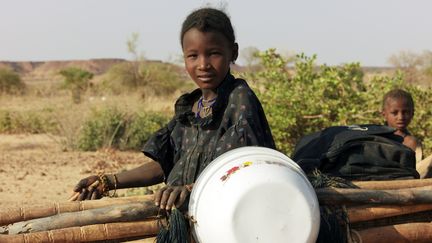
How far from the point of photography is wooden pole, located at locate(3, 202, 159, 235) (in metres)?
1.85

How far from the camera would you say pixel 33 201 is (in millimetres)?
7363

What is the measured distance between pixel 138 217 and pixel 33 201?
5846 mm

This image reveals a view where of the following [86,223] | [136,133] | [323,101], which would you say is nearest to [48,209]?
[86,223]

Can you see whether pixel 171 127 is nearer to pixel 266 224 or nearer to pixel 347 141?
pixel 347 141

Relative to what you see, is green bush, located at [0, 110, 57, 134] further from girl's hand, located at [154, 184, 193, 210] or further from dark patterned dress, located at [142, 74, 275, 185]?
girl's hand, located at [154, 184, 193, 210]

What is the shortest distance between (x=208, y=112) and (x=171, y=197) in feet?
2.15

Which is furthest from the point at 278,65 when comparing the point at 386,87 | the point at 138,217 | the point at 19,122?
the point at 19,122

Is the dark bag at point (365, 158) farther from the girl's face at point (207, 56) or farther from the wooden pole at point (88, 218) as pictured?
the wooden pole at point (88, 218)

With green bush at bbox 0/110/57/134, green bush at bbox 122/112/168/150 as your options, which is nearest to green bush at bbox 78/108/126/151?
green bush at bbox 122/112/168/150

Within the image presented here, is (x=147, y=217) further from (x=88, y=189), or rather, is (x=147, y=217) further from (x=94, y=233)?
(x=88, y=189)

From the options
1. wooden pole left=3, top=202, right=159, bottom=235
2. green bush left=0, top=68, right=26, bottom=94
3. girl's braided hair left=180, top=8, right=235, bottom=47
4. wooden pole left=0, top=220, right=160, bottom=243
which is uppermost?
girl's braided hair left=180, top=8, right=235, bottom=47

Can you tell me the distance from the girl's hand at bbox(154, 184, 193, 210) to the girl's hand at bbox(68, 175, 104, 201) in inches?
29.9

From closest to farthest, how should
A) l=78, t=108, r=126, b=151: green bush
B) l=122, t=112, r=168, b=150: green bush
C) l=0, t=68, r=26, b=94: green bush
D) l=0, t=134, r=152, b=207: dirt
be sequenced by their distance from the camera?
l=0, t=134, r=152, b=207: dirt, l=78, t=108, r=126, b=151: green bush, l=122, t=112, r=168, b=150: green bush, l=0, t=68, r=26, b=94: green bush

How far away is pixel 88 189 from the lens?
8.46ft
